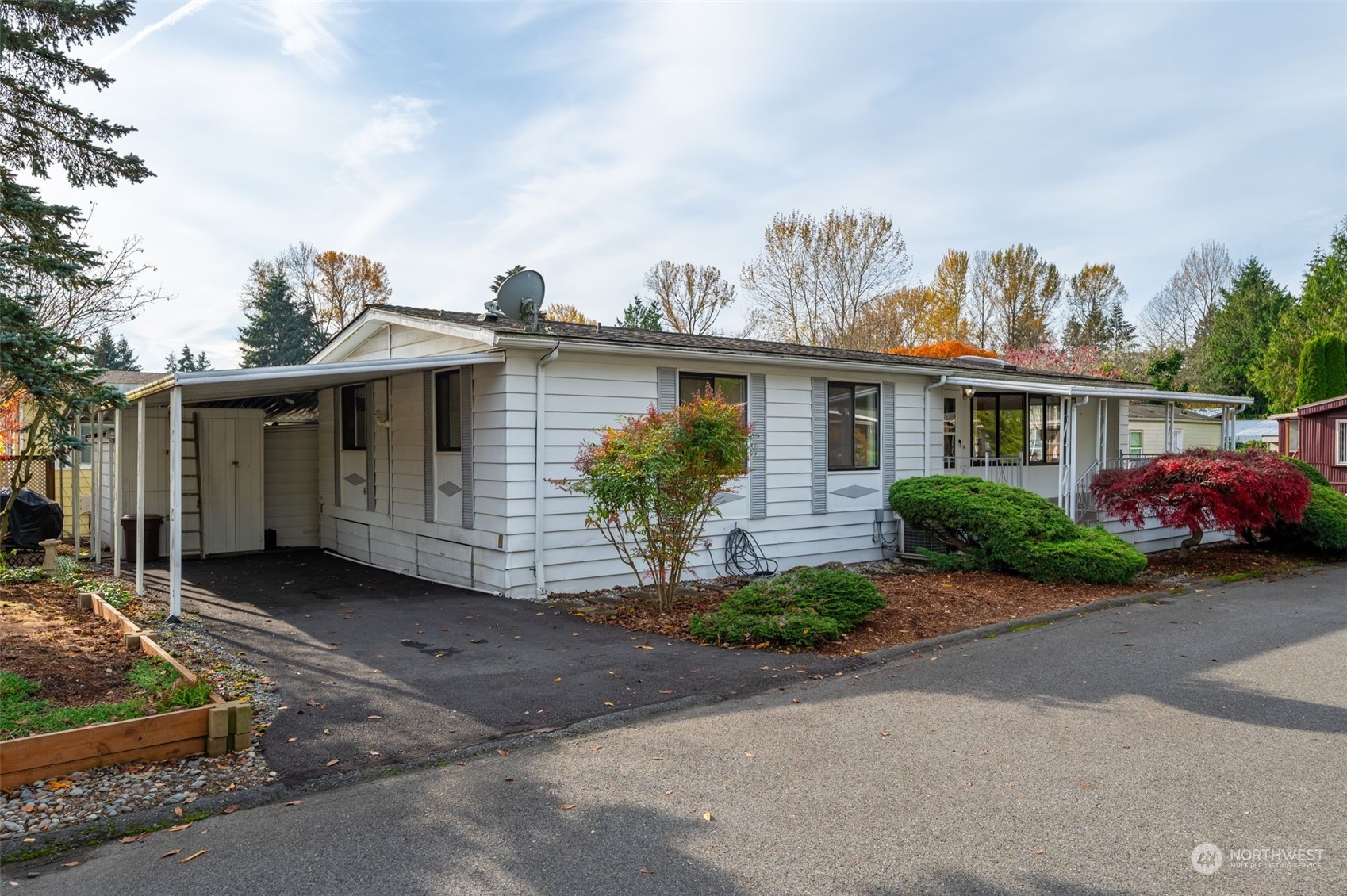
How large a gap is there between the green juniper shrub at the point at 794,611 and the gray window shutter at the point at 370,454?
625 centimetres

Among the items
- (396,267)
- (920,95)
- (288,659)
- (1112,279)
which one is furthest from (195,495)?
(1112,279)

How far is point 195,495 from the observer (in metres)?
12.3

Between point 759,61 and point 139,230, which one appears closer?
point 759,61

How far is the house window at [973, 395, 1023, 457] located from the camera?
45.9 ft

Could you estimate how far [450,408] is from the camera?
9.98 meters

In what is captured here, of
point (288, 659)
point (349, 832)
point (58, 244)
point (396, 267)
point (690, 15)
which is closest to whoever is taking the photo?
point (349, 832)

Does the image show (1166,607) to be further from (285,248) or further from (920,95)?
(285,248)

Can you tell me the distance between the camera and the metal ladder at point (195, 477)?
12125 millimetres

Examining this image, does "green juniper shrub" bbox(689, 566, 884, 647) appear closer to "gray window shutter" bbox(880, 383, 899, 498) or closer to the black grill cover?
"gray window shutter" bbox(880, 383, 899, 498)

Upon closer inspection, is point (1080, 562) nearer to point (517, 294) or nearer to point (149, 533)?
point (517, 294)

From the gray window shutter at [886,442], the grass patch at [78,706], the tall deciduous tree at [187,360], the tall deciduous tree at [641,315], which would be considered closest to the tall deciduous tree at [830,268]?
the tall deciduous tree at [641,315]

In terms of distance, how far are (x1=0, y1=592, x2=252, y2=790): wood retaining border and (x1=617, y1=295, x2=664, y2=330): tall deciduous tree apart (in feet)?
104

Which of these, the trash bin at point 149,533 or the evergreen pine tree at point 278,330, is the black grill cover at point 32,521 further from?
the evergreen pine tree at point 278,330

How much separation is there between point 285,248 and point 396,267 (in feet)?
17.3
